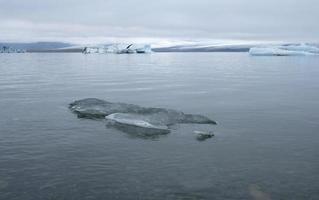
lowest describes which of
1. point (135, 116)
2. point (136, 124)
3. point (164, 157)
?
point (164, 157)

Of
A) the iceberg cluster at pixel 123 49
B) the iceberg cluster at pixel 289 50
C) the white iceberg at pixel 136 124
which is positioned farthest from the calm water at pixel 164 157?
the iceberg cluster at pixel 123 49

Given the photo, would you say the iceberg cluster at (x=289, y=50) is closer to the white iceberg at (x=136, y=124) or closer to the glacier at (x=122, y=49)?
the glacier at (x=122, y=49)

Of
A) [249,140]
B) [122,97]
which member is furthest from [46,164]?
[122,97]

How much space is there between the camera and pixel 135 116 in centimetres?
1641

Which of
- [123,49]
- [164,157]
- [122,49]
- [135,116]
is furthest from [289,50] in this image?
[164,157]

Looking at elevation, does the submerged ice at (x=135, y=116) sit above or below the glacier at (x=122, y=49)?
below

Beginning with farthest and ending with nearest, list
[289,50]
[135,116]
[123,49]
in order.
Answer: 1. [123,49]
2. [289,50]
3. [135,116]

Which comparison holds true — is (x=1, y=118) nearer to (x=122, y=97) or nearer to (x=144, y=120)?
(x=144, y=120)

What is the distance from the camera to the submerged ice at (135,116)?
609 inches

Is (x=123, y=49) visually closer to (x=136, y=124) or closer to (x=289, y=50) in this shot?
(x=289, y=50)

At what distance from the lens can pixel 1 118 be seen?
17.1m

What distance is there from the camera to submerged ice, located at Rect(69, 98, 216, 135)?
15.5 meters

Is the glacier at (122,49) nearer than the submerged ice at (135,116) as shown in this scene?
No

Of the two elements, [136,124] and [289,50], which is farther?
[289,50]
